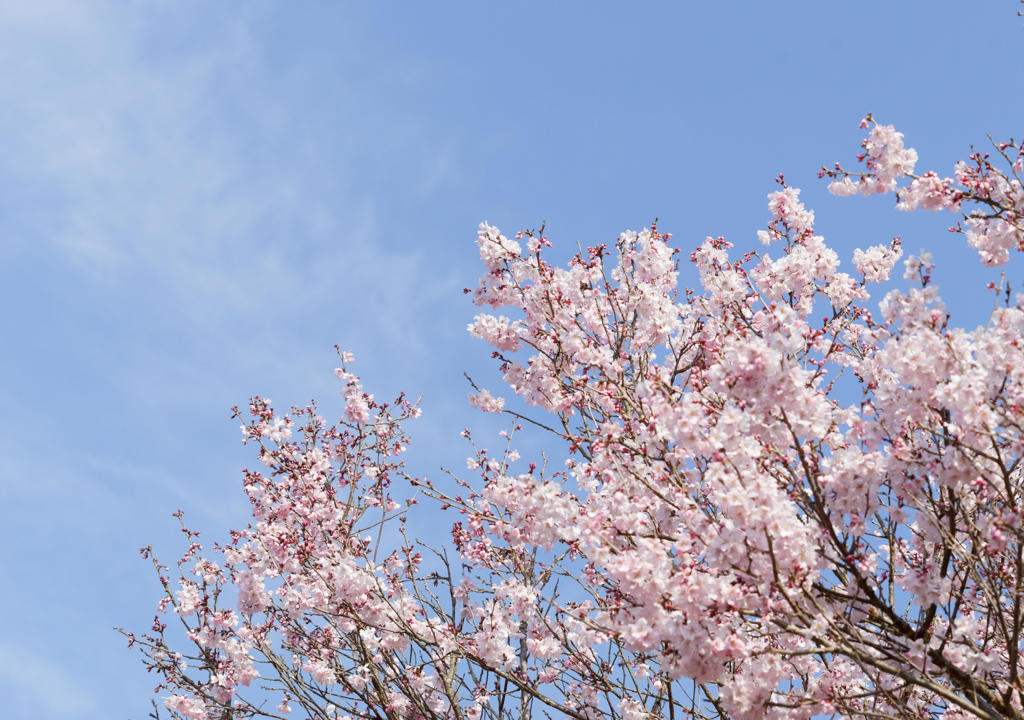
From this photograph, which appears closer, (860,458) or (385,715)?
(860,458)

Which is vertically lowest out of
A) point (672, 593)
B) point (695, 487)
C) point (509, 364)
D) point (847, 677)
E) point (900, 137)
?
point (672, 593)

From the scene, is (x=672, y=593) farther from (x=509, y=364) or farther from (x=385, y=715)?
(x=385, y=715)

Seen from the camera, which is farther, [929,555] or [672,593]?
[929,555]

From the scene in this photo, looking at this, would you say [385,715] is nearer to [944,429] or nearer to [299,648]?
[299,648]

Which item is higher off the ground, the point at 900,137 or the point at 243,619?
the point at 900,137

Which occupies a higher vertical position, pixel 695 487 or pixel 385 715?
pixel 695 487

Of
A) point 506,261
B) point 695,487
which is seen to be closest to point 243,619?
point 506,261

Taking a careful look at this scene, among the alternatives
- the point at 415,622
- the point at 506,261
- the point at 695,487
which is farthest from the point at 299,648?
the point at 695,487

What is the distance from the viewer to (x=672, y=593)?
483 cm

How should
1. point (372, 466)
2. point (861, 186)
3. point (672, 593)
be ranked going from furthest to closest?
point (372, 466) < point (861, 186) < point (672, 593)

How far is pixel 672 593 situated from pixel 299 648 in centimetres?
584

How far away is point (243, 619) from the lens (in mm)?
9680

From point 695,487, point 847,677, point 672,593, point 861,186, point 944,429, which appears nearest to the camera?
point 672,593

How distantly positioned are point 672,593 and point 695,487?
3.54 ft
